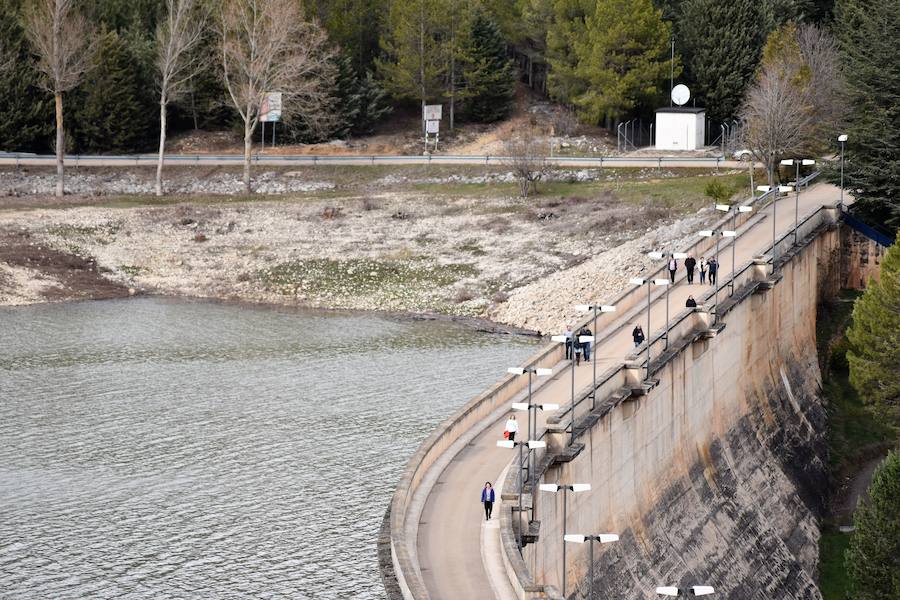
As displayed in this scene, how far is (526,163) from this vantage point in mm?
112750

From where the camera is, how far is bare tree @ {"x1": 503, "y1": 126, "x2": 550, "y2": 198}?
11281 cm

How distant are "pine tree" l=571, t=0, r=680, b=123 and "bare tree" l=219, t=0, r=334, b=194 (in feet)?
66.4

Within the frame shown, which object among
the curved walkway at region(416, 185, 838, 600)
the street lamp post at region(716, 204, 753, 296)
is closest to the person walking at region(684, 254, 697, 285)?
the curved walkway at region(416, 185, 838, 600)

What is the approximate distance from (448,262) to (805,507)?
121ft

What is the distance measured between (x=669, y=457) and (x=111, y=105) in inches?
3006

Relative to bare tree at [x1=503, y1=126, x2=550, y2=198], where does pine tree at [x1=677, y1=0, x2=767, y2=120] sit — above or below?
above

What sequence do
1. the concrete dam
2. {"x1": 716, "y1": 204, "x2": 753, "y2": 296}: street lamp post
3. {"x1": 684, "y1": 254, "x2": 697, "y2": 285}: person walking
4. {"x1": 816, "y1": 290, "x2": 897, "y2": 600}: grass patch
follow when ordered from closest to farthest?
1. the concrete dam
2. {"x1": 816, "y1": 290, "x2": 897, "y2": 600}: grass patch
3. {"x1": 716, "y1": 204, "x2": 753, "y2": 296}: street lamp post
4. {"x1": 684, "y1": 254, "x2": 697, "y2": 285}: person walking

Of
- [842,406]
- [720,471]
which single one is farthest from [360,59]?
[720,471]

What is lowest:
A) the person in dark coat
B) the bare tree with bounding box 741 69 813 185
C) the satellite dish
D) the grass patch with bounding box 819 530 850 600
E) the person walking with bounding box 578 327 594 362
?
the grass patch with bounding box 819 530 850 600

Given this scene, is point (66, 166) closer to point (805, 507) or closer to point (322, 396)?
point (322, 396)

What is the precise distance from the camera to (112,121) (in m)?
129

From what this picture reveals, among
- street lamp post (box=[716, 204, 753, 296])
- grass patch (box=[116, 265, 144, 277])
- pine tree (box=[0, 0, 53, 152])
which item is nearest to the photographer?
street lamp post (box=[716, 204, 753, 296])

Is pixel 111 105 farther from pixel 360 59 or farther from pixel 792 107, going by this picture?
pixel 792 107

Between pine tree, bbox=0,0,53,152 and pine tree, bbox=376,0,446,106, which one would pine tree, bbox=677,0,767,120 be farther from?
pine tree, bbox=0,0,53,152
